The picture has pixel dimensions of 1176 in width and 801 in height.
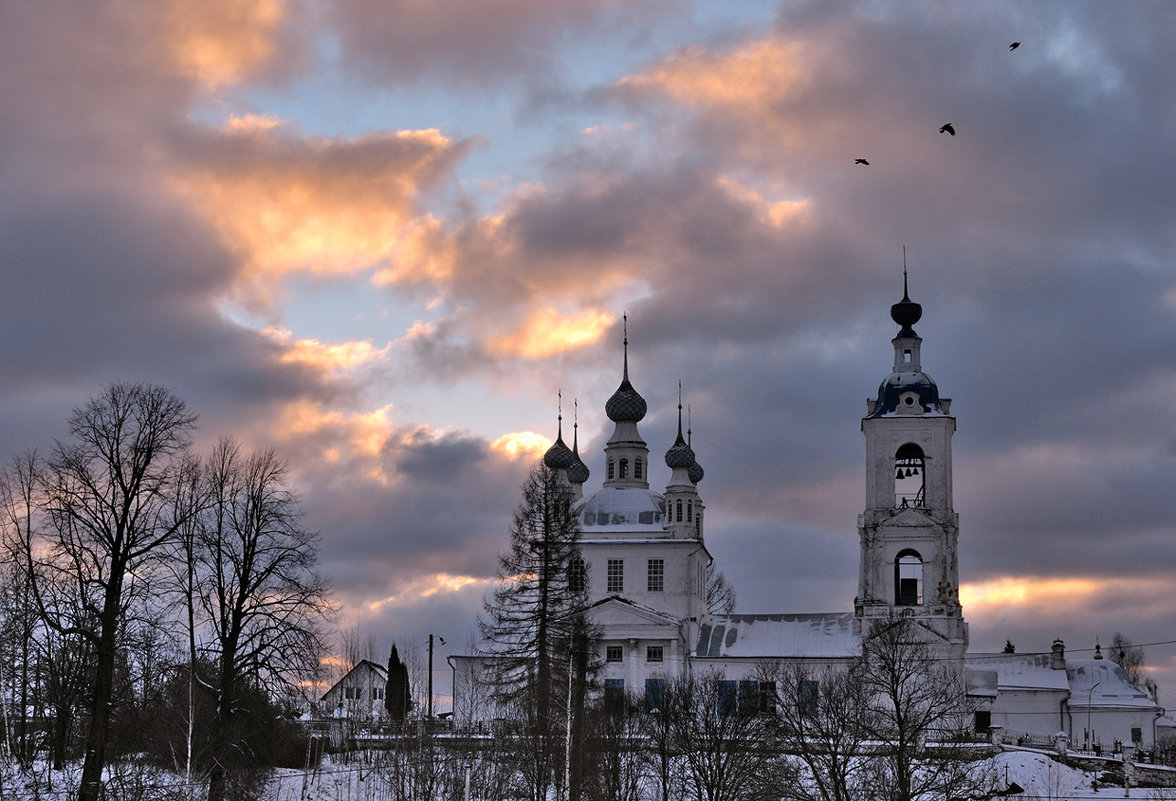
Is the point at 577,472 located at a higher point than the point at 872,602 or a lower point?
higher

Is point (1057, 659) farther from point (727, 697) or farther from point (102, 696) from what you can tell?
point (102, 696)

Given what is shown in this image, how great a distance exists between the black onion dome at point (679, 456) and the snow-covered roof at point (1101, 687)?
70.8 feet

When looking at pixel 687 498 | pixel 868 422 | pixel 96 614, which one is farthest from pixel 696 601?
pixel 96 614

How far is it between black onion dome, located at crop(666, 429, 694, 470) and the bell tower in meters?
12.9

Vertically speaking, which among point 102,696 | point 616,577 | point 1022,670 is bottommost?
point 102,696

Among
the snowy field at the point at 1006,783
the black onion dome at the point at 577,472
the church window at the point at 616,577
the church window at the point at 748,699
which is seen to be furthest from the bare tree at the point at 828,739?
the black onion dome at the point at 577,472

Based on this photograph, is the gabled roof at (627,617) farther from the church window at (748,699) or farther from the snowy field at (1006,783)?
the snowy field at (1006,783)

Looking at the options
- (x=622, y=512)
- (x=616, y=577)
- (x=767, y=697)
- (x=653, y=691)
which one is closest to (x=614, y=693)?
(x=653, y=691)

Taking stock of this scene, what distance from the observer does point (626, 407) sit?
260ft

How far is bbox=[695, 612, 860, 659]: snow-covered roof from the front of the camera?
69750 mm

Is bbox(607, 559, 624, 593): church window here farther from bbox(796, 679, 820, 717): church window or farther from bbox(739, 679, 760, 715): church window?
bbox(796, 679, 820, 717): church window

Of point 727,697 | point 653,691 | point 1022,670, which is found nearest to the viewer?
point 727,697

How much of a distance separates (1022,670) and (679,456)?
2030 centimetres

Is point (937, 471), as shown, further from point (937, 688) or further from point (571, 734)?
point (571, 734)
